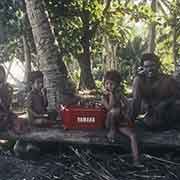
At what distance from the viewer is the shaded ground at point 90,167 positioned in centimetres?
A: 543

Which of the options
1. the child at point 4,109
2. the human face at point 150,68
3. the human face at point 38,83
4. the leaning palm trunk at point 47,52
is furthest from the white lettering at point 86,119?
the leaning palm trunk at point 47,52

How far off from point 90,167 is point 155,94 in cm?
151

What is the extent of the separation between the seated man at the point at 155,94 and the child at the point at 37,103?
4.63 feet

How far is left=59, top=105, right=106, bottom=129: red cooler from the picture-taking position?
5902 mm

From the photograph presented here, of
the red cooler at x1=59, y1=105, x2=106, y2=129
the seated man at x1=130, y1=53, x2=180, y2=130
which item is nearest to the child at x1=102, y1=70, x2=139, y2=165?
the red cooler at x1=59, y1=105, x2=106, y2=129

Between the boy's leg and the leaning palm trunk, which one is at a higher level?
the leaning palm trunk

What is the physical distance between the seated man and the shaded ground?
509 millimetres

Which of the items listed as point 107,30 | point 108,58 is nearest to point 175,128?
point 107,30

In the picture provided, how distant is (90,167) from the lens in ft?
18.5

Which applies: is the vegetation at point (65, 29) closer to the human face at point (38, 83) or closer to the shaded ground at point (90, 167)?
the human face at point (38, 83)

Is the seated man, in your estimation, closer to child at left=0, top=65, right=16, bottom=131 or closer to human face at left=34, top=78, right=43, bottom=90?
human face at left=34, top=78, right=43, bottom=90

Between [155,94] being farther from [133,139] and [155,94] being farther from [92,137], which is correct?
[92,137]

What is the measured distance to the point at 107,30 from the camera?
16984mm

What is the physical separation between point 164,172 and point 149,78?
1447 millimetres
